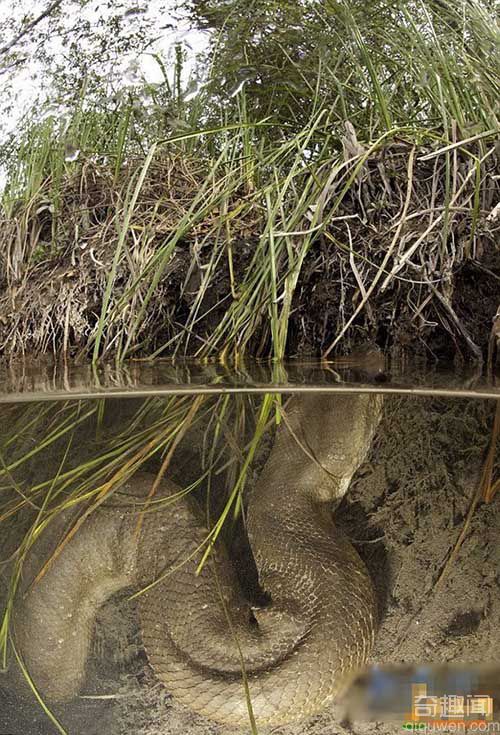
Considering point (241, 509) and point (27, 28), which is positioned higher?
point (27, 28)

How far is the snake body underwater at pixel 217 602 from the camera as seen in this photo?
0.56m

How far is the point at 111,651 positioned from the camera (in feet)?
1.88

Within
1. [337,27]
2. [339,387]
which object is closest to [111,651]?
[339,387]

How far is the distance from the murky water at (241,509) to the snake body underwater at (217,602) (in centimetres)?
1

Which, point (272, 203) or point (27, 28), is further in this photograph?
point (27, 28)

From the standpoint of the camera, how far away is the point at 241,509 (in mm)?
778

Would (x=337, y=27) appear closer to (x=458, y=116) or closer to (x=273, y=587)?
(x=458, y=116)

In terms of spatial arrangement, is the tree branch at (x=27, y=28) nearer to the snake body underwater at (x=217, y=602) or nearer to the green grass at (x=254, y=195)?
the green grass at (x=254, y=195)

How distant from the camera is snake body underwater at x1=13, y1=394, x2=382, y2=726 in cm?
56

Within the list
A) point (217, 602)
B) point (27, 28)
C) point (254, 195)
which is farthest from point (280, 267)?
point (27, 28)

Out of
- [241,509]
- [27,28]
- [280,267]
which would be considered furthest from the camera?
[27,28]

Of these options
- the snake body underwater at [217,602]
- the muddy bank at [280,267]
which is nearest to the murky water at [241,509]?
the snake body underwater at [217,602]

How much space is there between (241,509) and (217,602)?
15 cm

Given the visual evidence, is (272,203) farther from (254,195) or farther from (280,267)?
(280,267)
